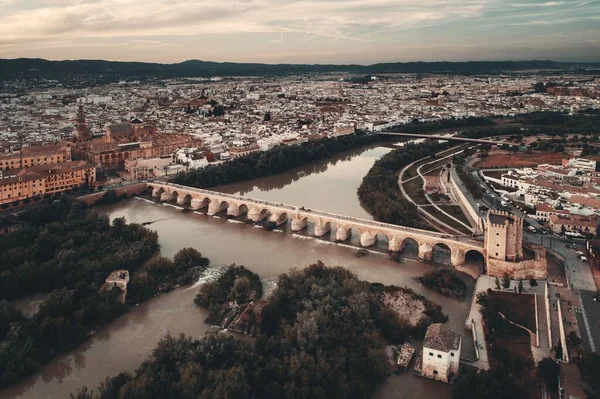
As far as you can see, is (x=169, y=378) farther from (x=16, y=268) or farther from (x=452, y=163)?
(x=452, y=163)

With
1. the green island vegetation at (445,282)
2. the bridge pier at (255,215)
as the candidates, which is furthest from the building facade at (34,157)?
Result: the green island vegetation at (445,282)

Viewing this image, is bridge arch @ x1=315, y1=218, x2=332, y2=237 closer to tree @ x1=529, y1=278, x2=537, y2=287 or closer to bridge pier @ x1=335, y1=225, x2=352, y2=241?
bridge pier @ x1=335, y1=225, x2=352, y2=241

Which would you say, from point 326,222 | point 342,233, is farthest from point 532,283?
point 326,222

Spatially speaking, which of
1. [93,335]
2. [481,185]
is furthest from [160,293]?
→ [481,185]

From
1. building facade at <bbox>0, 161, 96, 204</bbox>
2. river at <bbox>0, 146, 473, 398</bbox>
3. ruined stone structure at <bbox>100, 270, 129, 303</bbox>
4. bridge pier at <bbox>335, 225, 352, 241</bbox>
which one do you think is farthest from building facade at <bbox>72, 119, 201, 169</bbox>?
A: bridge pier at <bbox>335, 225, 352, 241</bbox>

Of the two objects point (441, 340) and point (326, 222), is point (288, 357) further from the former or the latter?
point (326, 222)

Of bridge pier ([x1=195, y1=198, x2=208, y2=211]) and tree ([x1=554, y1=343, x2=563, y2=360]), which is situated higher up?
bridge pier ([x1=195, y1=198, x2=208, y2=211])
